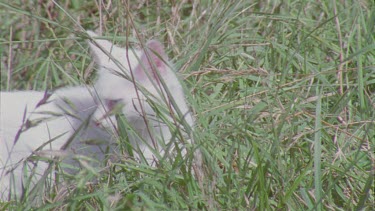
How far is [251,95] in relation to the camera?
10.4ft

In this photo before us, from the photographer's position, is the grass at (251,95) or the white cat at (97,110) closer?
the grass at (251,95)

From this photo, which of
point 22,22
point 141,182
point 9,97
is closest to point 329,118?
point 141,182

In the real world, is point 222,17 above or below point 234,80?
above

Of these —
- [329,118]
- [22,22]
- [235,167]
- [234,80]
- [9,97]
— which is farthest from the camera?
[22,22]

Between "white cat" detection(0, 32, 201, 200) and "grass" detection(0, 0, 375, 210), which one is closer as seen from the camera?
"grass" detection(0, 0, 375, 210)

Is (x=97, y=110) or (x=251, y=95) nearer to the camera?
(x=251, y=95)

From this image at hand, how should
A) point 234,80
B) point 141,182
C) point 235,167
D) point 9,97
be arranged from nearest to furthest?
point 141,182 → point 235,167 → point 234,80 → point 9,97

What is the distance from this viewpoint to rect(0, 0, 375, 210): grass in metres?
2.55

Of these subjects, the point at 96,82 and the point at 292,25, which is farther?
the point at 292,25

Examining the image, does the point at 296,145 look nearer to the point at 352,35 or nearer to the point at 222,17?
the point at 222,17

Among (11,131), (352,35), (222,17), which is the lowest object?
(11,131)

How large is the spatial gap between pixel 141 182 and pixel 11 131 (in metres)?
1.35

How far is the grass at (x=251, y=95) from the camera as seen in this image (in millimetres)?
2549

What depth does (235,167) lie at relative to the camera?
2883mm
